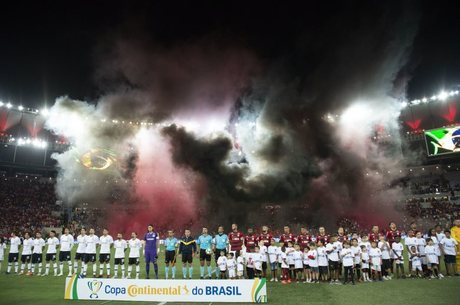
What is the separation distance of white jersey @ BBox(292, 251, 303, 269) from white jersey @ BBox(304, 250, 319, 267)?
0.98 ft

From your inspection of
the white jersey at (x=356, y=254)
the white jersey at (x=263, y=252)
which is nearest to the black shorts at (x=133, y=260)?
the white jersey at (x=263, y=252)

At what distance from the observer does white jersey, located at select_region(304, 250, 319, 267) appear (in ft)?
47.4

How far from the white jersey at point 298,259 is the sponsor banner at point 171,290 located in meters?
4.93

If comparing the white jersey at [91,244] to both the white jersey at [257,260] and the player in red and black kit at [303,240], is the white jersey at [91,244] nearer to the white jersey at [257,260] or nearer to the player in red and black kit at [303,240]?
the white jersey at [257,260]

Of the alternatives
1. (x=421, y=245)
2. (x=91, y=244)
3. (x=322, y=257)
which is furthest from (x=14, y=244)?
(x=421, y=245)

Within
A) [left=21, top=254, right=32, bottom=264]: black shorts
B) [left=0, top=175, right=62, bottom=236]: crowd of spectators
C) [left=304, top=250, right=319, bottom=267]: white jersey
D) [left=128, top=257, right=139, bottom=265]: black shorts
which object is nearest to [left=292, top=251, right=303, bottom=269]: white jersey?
[left=304, top=250, right=319, bottom=267]: white jersey

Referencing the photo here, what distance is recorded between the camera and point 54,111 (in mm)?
46031

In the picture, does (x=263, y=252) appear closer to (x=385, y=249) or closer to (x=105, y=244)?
(x=385, y=249)

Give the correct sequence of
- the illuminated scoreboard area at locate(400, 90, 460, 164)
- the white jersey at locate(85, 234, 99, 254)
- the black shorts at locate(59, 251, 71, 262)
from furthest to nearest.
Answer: the illuminated scoreboard area at locate(400, 90, 460, 164)
the black shorts at locate(59, 251, 71, 262)
the white jersey at locate(85, 234, 99, 254)

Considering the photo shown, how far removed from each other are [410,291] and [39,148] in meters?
54.7

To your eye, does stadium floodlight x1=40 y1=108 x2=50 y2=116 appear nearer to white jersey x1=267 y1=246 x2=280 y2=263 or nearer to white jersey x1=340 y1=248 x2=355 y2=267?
white jersey x1=267 y1=246 x2=280 y2=263

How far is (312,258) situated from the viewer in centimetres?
1448

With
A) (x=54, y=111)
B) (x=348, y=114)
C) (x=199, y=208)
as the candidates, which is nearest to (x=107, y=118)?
(x=54, y=111)

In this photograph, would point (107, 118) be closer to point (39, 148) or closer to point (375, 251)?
point (39, 148)
